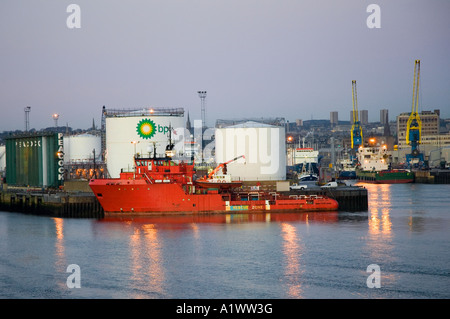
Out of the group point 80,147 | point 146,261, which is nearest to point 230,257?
point 146,261

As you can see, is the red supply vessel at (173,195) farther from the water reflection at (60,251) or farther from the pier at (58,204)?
the water reflection at (60,251)

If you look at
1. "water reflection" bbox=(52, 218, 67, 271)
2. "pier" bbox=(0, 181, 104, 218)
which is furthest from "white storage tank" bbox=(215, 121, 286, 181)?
"water reflection" bbox=(52, 218, 67, 271)

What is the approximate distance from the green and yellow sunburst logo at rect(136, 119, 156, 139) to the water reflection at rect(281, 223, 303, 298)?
63.5 feet

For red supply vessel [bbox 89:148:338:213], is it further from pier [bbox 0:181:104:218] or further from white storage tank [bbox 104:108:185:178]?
white storage tank [bbox 104:108:185:178]

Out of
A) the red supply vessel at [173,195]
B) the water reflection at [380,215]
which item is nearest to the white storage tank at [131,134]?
the red supply vessel at [173,195]

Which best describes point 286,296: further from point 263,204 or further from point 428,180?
point 428,180

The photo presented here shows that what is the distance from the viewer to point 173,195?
1657 inches

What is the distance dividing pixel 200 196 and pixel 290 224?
22.3 feet

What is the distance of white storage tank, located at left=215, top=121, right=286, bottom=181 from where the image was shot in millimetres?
53031

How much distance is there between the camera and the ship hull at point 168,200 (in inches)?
1639

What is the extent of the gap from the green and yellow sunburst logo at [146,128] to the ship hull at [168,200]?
1212 centimetres

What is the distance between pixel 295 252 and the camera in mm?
29891
